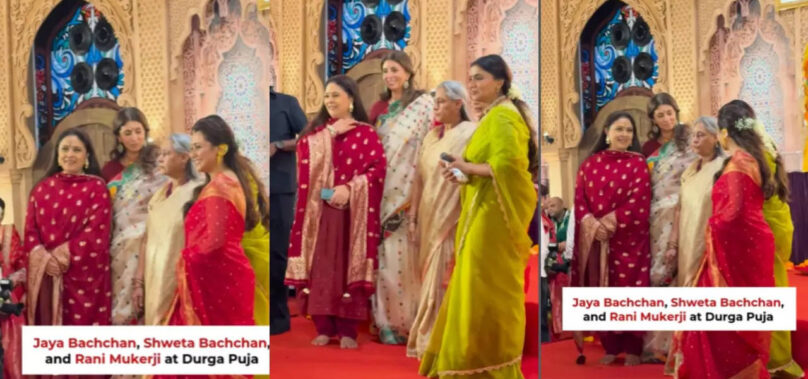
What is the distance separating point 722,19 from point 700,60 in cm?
17

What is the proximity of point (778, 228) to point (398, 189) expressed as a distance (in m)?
1.44

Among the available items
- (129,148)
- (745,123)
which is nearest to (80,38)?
(129,148)

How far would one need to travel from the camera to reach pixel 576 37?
3.85 meters

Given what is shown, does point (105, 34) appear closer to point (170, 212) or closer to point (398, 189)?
point (170, 212)

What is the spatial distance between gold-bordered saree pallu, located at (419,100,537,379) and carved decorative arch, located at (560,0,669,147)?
24 cm

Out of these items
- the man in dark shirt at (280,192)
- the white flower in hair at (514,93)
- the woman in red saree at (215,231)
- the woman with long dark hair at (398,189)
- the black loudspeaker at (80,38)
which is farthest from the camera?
the man in dark shirt at (280,192)

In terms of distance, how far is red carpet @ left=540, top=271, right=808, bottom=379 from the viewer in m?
3.76

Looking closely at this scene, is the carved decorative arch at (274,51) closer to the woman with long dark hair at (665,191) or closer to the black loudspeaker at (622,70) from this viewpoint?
the black loudspeaker at (622,70)

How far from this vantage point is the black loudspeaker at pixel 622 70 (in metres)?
3.84

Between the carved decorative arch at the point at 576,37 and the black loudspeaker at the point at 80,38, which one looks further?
the carved decorative arch at the point at 576,37

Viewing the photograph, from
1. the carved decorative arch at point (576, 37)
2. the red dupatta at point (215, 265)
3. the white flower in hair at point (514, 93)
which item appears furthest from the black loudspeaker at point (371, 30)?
the red dupatta at point (215, 265)

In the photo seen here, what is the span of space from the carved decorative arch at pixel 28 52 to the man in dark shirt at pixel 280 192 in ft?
2.19

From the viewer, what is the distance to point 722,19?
12.4 feet
